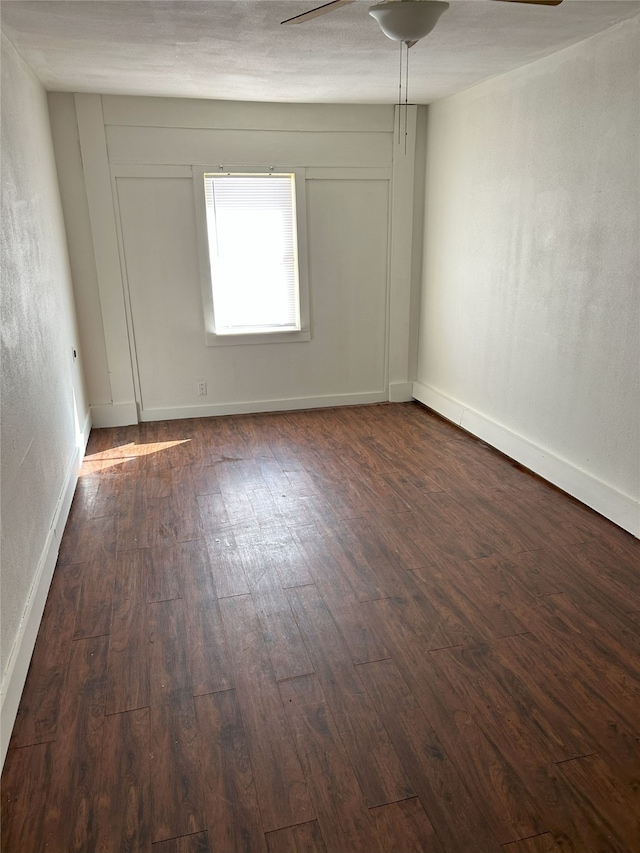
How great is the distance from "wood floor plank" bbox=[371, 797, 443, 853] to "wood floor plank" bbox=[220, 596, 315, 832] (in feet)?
0.66

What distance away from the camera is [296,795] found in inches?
69.4

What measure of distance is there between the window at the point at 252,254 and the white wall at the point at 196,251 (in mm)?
100

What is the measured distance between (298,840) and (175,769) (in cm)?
45

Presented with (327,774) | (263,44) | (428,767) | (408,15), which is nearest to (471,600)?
(428,767)

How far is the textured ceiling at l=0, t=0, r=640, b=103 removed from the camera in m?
2.64

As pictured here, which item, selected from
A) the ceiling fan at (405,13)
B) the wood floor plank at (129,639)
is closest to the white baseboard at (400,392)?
the wood floor plank at (129,639)

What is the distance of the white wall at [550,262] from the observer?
10.3ft

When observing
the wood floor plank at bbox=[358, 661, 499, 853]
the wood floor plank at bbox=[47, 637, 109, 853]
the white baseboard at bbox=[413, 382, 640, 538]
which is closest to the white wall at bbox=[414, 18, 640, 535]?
the white baseboard at bbox=[413, 382, 640, 538]

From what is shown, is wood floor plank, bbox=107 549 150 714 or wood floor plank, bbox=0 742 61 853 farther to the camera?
wood floor plank, bbox=107 549 150 714

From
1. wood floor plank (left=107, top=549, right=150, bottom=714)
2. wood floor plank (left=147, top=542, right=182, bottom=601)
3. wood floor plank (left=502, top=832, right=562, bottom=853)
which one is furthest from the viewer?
wood floor plank (left=147, top=542, right=182, bottom=601)

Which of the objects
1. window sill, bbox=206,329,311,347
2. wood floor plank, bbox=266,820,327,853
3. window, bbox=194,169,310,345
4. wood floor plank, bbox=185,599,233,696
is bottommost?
wood floor plank, bbox=266,820,327,853

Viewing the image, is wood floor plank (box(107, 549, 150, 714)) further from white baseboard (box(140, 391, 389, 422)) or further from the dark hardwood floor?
white baseboard (box(140, 391, 389, 422))

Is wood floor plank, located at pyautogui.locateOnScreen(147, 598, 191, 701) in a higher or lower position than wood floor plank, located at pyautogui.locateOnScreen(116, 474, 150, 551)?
lower

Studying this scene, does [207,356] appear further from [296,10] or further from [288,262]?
[296,10]
